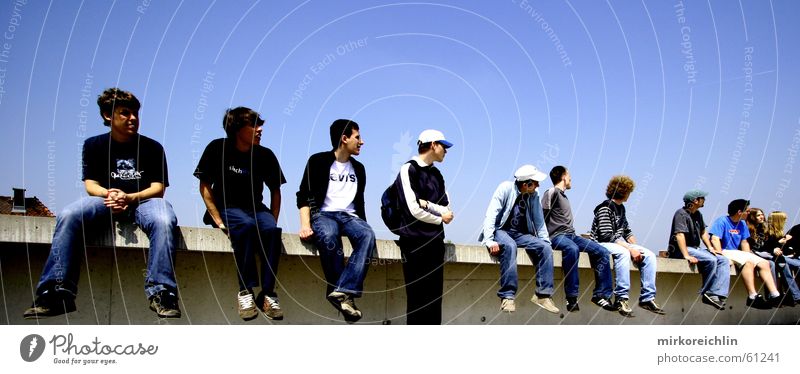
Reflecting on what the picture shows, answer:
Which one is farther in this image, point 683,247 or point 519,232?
point 683,247

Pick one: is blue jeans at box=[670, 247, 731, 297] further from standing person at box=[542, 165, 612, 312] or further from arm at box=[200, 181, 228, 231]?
arm at box=[200, 181, 228, 231]

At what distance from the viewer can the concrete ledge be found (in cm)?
638

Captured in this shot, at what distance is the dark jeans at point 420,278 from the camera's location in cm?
832

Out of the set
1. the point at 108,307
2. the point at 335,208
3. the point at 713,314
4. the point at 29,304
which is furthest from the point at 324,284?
the point at 713,314

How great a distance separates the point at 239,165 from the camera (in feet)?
25.6

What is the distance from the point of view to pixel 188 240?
711cm

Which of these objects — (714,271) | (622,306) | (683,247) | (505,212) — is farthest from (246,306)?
(714,271)

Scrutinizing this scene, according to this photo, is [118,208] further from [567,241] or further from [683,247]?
[683,247]

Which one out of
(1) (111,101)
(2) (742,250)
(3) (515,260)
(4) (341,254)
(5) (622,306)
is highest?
(1) (111,101)

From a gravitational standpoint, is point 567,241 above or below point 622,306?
above

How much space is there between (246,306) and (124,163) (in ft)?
6.31

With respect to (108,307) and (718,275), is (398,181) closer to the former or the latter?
(108,307)

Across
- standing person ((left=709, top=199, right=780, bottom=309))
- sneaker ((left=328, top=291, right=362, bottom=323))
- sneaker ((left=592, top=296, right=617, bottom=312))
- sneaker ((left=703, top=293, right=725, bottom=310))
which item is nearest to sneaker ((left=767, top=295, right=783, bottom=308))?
standing person ((left=709, top=199, right=780, bottom=309))
